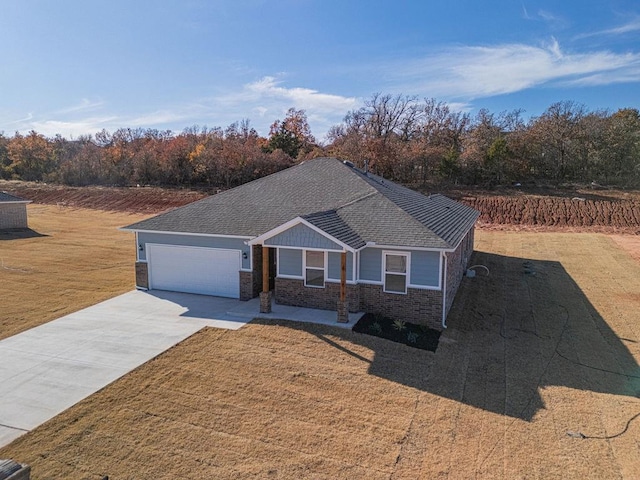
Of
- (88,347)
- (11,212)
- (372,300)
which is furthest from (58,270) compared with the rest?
(11,212)

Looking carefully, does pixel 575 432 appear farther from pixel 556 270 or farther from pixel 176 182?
pixel 176 182

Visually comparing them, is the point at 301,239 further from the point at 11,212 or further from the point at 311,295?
the point at 11,212

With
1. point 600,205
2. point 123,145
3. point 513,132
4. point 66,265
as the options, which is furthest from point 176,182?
point 600,205

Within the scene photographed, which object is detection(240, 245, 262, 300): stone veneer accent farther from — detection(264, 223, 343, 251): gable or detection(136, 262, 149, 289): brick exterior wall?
detection(136, 262, 149, 289): brick exterior wall

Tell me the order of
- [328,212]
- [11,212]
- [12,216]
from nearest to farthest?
[328,212] → [11,212] → [12,216]

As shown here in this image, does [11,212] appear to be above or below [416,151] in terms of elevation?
below

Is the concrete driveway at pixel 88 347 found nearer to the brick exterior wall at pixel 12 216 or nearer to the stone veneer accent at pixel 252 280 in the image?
the stone veneer accent at pixel 252 280
